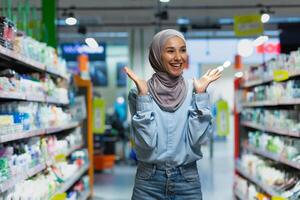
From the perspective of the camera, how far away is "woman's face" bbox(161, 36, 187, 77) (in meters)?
2.55

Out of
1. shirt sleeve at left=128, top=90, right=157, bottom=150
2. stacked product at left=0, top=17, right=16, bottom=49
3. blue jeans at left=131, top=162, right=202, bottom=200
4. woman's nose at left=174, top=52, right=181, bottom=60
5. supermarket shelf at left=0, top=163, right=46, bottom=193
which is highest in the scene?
stacked product at left=0, top=17, right=16, bottom=49

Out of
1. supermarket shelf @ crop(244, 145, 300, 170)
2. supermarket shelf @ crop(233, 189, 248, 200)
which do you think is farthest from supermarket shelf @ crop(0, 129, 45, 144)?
supermarket shelf @ crop(233, 189, 248, 200)

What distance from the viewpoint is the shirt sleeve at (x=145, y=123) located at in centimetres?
246

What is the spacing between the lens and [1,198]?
3.36 metres

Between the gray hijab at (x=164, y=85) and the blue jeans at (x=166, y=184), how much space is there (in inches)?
12.9

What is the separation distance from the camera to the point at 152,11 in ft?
39.0

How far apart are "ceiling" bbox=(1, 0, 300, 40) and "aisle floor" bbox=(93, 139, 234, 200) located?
379 cm

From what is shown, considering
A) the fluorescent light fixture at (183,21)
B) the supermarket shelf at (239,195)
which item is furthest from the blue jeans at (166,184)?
the fluorescent light fixture at (183,21)

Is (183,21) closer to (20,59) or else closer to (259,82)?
(259,82)

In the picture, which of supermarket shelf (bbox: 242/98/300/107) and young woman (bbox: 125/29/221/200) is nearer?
young woman (bbox: 125/29/221/200)

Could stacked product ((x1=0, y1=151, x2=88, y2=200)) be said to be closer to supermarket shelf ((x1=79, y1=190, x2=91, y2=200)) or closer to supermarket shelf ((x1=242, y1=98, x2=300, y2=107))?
supermarket shelf ((x1=79, y1=190, x2=91, y2=200))

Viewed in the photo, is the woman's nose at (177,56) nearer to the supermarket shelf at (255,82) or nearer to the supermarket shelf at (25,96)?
the supermarket shelf at (25,96)

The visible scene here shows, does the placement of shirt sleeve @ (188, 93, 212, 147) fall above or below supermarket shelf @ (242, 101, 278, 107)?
below

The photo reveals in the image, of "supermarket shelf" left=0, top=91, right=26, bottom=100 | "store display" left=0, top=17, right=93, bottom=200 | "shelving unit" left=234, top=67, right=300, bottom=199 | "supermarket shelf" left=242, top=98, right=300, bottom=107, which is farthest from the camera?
"shelving unit" left=234, top=67, right=300, bottom=199
